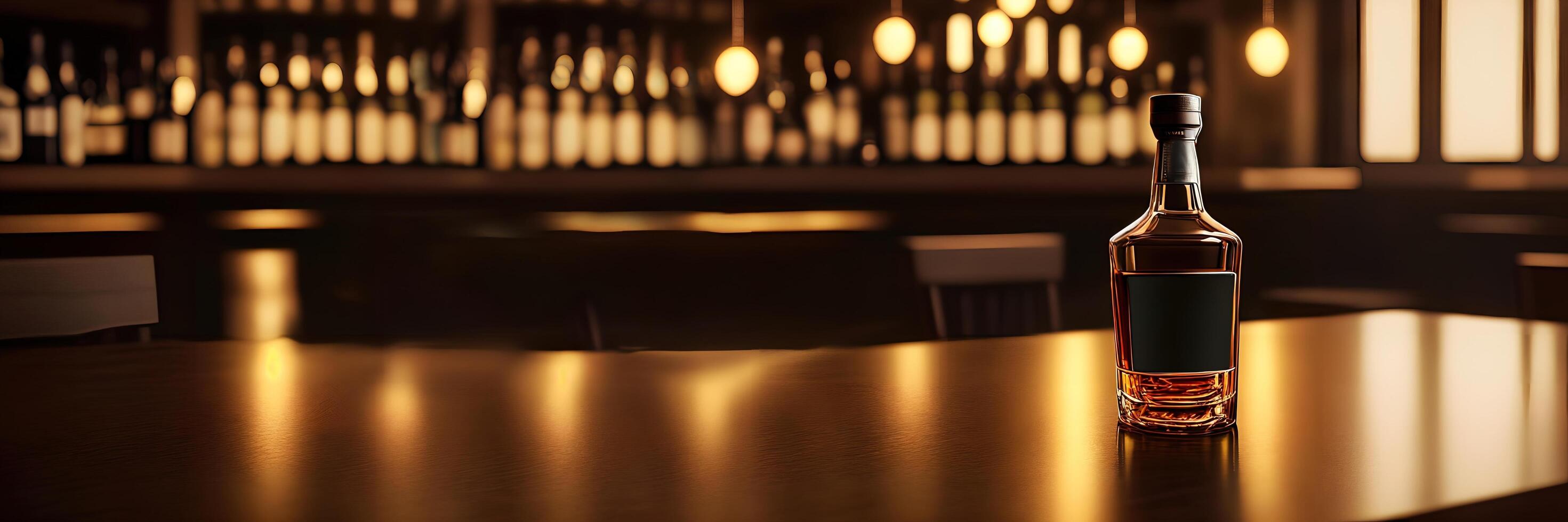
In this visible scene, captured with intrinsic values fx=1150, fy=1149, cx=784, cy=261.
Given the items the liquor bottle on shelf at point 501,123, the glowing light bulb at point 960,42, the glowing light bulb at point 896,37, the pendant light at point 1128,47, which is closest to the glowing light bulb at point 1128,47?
the pendant light at point 1128,47

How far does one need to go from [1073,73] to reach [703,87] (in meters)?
0.98

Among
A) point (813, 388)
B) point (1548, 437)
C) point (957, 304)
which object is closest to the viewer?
point (1548, 437)

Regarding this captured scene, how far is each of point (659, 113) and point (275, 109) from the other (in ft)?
2.94

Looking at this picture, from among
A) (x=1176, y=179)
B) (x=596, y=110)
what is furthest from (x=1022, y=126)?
(x=1176, y=179)

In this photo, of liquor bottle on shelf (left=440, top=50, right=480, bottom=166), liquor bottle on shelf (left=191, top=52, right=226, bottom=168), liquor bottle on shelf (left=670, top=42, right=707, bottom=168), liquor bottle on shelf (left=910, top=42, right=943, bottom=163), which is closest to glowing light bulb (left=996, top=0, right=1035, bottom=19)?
liquor bottle on shelf (left=910, top=42, right=943, bottom=163)

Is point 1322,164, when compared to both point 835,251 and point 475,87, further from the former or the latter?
point 475,87

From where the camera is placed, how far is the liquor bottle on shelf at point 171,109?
8.59ft

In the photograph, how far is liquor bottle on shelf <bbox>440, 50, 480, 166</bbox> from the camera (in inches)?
107

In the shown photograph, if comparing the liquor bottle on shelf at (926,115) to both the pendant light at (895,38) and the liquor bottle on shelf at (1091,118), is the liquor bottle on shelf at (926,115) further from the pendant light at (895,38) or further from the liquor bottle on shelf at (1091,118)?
the pendant light at (895,38)

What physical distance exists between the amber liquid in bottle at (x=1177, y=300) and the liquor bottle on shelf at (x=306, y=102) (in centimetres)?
252

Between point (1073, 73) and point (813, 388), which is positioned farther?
point (1073, 73)

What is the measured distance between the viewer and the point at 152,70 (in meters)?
2.64

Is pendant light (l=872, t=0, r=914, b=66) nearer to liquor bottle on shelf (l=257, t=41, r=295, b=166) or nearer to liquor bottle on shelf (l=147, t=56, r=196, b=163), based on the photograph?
liquor bottle on shelf (l=257, t=41, r=295, b=166)

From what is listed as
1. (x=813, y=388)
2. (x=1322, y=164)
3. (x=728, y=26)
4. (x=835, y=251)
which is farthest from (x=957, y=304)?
(x=813, y=388)
